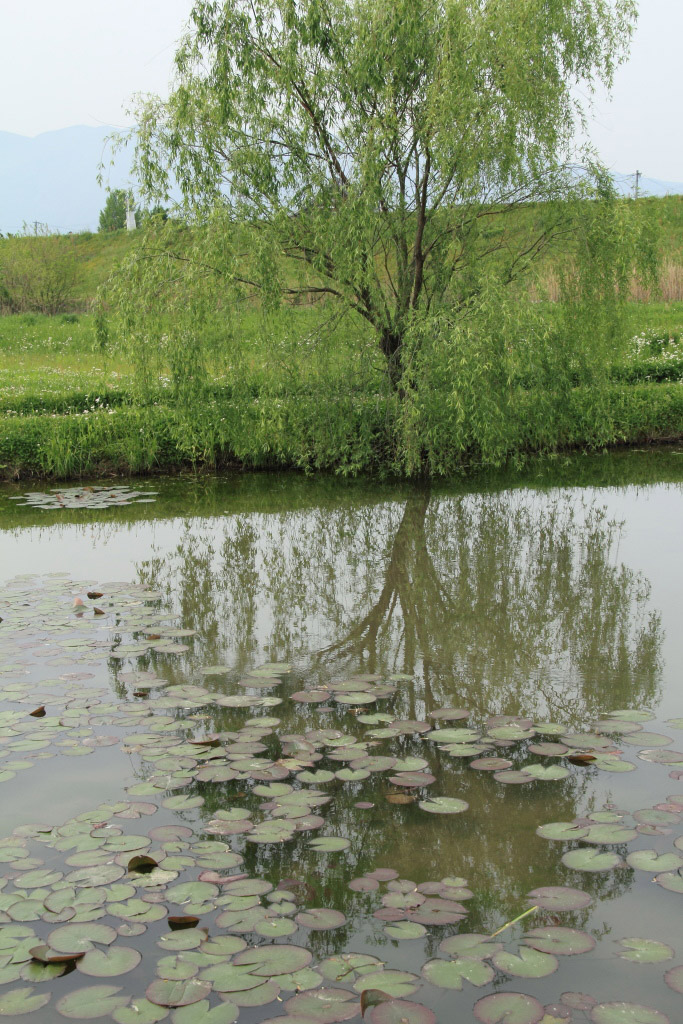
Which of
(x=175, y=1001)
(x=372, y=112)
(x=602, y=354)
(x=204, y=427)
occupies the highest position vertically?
(x=372, y=112)

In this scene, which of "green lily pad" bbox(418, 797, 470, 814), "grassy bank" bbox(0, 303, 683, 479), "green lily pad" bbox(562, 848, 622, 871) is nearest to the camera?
"green lily pad" bbox(562, 848, 622, 871)

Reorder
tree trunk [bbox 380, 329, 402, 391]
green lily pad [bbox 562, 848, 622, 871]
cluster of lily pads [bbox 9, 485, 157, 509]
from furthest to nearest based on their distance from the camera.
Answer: tree trunk [bbox 380, 329, 402, 391] → cluster of lily pads [bbox 9, 485, 157, 509] → green lily pad [bbox 562, 848, 622, 871]

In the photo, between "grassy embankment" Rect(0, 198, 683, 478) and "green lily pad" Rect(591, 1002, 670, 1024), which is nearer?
"green lily pad" Rect(591, 1002, 670, 1024)

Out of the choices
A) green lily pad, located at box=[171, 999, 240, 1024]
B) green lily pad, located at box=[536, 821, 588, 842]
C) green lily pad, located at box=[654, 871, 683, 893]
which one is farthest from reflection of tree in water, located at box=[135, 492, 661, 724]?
green lily pad, located at box=[171, 999, 240, 1024]

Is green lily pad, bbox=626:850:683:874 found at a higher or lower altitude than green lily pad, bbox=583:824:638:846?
lower

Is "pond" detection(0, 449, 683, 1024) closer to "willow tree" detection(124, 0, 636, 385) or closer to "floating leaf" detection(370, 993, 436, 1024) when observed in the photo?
"floating leaf" detection(370, 993, 436, 1024)

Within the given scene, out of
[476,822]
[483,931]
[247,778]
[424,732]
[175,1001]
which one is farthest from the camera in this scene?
[424,732]

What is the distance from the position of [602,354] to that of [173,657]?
26.2 feet

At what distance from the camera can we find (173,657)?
5070mm

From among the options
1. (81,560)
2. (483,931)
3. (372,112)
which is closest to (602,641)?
(483,931)

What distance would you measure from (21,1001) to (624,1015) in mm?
1514

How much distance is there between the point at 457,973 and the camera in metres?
2.47

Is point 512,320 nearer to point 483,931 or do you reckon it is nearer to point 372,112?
point 372,112

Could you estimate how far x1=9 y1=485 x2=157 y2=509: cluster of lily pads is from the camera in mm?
9664
